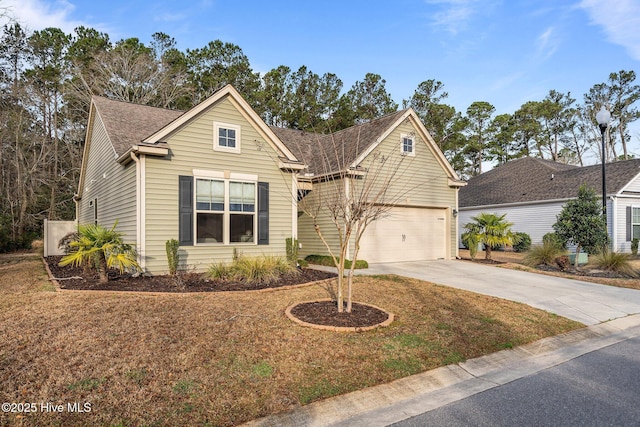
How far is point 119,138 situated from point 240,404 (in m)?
11.0

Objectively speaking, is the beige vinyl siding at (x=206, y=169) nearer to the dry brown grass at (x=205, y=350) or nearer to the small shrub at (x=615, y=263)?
the dry brown grass at (x=205, y=350)

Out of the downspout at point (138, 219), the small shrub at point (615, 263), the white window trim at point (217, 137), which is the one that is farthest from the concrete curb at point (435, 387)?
the white window trim at point (217, 137)

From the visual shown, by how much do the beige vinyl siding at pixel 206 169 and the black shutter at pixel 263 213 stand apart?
20 cm

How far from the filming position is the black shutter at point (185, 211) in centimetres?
1041

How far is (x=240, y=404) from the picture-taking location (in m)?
3.45

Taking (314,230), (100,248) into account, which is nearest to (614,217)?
(314,230)

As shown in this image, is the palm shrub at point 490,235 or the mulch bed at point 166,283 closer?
the mulch bed at point 166,283

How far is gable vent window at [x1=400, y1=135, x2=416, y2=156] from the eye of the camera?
14758 millimetres

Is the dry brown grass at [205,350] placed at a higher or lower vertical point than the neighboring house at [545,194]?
lower

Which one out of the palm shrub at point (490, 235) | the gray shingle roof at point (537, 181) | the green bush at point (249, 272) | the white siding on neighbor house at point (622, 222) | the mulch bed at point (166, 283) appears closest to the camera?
the mulch bed at point (166, 283)

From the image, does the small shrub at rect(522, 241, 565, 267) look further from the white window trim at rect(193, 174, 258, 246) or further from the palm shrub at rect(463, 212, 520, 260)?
the white window trim at rect(193, 174, 258, 246)

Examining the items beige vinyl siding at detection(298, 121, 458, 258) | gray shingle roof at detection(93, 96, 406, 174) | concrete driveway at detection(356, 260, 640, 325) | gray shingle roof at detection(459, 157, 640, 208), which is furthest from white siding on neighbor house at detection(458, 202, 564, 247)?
gray shingle roof at detection(93, 96, 406, 174)

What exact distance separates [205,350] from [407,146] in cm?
1234

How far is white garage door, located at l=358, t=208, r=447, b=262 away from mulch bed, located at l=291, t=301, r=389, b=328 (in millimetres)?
7046
